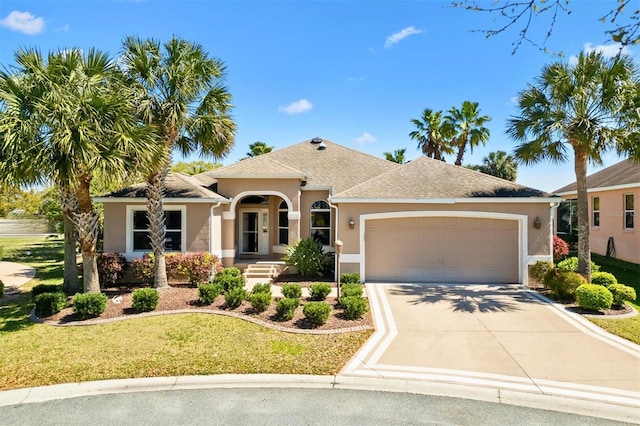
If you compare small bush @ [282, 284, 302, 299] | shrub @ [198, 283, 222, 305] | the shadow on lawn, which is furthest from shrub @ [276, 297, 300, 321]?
the shadow on lawn

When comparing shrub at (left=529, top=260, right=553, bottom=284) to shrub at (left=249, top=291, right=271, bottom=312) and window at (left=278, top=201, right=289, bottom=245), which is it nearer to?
shrub at (left=249, top=291, right=271, bottom=312)

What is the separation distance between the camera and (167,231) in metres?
14.6

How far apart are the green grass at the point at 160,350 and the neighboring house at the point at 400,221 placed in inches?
212

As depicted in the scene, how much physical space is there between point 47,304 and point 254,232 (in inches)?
396

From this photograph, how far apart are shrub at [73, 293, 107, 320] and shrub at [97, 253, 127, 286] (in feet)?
12.1

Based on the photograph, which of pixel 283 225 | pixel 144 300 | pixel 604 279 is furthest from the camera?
pixel 283 225

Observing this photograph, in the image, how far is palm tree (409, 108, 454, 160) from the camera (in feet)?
92.0

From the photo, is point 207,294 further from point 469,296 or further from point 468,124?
point 468,124

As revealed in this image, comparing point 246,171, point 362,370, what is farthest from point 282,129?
point 362,370

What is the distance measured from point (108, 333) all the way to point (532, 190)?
1525 centimetres

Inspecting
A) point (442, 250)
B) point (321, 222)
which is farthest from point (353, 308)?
point (321, 222)

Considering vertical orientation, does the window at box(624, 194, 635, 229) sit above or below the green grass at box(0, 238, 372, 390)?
above

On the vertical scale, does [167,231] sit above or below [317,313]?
above

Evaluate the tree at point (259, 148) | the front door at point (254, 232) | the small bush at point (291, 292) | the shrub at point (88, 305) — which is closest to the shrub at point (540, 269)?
the small bush at point (291, 292)
